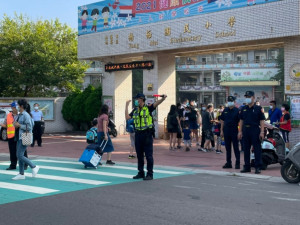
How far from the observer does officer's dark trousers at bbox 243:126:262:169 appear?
11.2 m

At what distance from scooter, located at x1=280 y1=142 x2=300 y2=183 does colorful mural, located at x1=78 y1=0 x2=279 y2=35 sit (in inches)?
359

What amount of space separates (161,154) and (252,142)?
534 centimetres

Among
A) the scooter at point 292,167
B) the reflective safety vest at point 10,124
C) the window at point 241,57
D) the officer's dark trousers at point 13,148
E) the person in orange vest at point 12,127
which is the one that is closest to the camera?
the scooter at point 292,167

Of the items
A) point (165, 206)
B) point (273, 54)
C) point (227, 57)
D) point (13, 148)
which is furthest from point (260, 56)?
point (165, 206)

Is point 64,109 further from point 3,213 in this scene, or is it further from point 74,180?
point 3,213

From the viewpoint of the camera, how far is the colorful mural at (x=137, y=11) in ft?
63.8

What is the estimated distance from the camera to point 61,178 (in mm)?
10508

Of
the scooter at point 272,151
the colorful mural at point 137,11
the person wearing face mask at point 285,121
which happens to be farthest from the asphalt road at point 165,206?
the colorful mural at point 137,11

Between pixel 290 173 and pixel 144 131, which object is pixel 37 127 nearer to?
pixel 144 131

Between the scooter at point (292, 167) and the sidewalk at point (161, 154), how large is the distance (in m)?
1.05

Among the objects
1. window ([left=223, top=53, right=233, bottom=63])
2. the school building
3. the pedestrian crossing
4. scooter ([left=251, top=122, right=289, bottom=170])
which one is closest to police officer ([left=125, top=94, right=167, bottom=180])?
the pedestrian crossing

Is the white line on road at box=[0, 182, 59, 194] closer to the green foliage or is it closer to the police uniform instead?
the police uniform

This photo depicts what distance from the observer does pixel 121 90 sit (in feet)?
→ 82.0

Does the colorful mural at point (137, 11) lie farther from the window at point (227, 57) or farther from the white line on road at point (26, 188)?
the window at point (227, 57)
